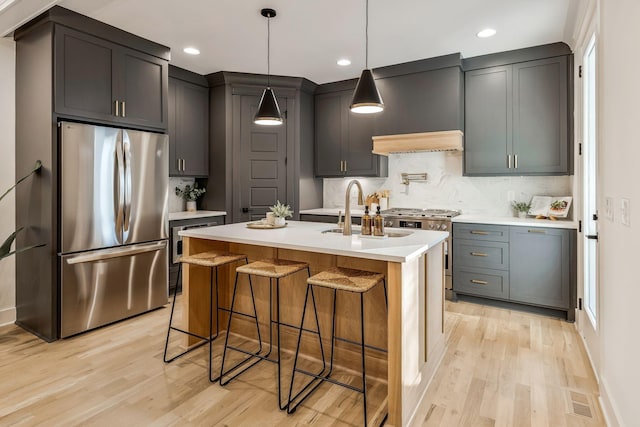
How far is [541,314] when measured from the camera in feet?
11.8

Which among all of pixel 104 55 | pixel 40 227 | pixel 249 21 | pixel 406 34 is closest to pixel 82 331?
pixel 40 227

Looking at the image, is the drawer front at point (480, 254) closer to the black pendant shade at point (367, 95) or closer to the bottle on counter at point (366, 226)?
the bottle on counter at point (366, 226)

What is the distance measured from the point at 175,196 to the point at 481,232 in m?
3.69

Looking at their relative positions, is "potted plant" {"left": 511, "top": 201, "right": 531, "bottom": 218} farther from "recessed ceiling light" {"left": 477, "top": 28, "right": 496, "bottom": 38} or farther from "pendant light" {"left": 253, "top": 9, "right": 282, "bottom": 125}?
"pendant light" {"left": 253, "top": 9, "right": 282, "bottom": 125}

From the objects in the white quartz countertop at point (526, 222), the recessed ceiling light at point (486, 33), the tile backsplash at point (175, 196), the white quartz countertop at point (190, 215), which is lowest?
the white quartz countertop at point (526, 222)

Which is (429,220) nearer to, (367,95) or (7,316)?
(367,95)

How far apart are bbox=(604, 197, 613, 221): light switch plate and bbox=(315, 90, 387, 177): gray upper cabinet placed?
2.96 m

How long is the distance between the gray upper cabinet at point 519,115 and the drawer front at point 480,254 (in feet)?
2.71

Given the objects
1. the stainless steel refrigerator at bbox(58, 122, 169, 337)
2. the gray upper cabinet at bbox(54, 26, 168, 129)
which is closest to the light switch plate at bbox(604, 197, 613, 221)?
the stainless steel refrigerator at bbox(58, 122, 169, 337)

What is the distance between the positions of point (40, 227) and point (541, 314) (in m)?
4.59

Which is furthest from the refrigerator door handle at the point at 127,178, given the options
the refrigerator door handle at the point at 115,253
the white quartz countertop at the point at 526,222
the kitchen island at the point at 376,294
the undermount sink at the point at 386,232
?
the white quartz countertop at the point at 526,222

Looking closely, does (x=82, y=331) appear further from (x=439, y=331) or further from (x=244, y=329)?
(x=439, y=331)

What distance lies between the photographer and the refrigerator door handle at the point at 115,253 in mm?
3061

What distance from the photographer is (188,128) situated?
4.59 m
